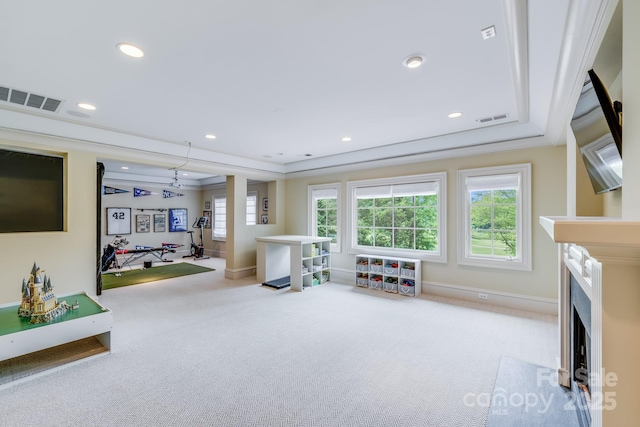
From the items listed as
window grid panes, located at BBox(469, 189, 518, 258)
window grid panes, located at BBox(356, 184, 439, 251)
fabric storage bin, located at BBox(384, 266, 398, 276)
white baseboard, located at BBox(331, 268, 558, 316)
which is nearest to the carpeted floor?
white baseboard, located at BBox(331, 268, 558, 316)

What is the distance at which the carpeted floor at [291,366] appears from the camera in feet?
6.33

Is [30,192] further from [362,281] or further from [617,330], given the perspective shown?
[617,330]

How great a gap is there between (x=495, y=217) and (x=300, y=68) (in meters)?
3.61

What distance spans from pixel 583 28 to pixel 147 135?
192 inches

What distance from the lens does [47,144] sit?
360cm

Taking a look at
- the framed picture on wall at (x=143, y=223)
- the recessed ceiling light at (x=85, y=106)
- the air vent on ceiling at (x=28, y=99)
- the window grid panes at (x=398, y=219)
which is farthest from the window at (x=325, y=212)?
the framed picture on wall at (x=143, y=223)

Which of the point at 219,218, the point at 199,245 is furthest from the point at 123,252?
the point at 219,218

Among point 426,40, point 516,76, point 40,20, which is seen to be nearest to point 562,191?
point 516,76

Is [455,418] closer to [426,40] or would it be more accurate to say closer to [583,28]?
[583,28]

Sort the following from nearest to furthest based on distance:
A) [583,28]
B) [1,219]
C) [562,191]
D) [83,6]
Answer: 1. [583,28]
2. [83,6]
3. [1,219]
4. [562,191]

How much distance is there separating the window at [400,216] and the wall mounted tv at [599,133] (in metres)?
3.08

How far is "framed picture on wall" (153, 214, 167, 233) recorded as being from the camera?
28.0 feet

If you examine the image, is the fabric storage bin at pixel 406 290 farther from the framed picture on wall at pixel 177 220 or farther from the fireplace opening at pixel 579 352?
the framed picture on wall at pixel 177 220

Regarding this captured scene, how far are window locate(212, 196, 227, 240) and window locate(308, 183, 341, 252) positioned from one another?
153 inches
